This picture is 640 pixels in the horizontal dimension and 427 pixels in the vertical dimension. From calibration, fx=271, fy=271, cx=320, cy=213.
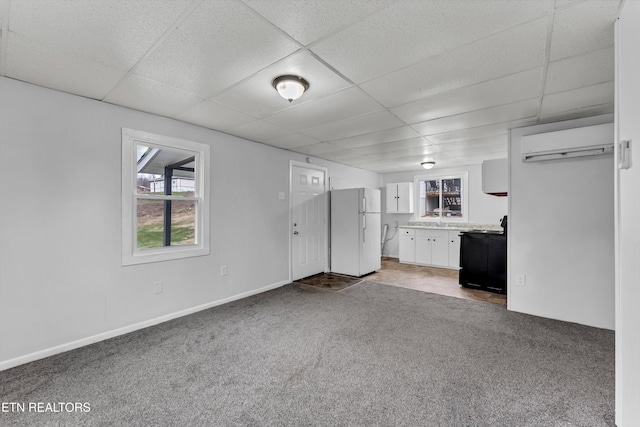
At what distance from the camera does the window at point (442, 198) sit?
6.40m

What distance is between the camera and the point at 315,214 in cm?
531

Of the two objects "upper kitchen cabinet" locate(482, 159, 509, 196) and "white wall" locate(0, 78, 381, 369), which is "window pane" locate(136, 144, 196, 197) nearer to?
"white wall" locate(0, 78, 381, 369)

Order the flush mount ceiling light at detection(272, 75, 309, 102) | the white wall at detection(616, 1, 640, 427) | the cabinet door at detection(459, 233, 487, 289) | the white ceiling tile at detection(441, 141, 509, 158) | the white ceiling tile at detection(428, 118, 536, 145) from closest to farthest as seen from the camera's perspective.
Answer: the white wall at detection(616, 1, 640, 427), the flush mount ceiling light at detection(272, 75, 309, 102), the white ceiling tile at detection(428, 118, 536, 145), the cabinet door at detection(459, 233, 487, 289), the white ceiling tile at detection(441, 141, 509, 158)

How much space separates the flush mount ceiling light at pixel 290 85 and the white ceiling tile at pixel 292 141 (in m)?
1.57

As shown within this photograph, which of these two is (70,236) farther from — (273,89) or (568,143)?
(568,143)

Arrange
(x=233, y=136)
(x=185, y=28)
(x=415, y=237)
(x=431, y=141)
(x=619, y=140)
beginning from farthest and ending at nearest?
1. (x=415, y=237)
2. (x=431, y=141)
3. (x=233, y=136)
4. (x=185, y=28)
5. (x=619, y=140)

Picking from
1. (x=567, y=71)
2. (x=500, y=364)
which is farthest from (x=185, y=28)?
(x=500, y=364)

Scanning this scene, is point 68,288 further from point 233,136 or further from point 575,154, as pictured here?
point 575,154

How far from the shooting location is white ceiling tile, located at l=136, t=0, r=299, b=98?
1.55m

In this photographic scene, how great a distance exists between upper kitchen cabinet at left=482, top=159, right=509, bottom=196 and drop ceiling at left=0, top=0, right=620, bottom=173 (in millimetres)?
689

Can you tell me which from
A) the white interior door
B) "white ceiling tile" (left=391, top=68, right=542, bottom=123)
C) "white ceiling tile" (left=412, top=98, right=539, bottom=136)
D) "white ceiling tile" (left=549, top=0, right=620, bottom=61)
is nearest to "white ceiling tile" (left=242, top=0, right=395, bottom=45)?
"white ceiling tile" (left=549, top=0, right=620, bottom=61)

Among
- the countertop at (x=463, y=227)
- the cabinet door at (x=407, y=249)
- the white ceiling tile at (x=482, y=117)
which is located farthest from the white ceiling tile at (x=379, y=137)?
the cabinet door at (x=407, y=249)

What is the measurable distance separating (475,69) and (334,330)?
2.67 meters

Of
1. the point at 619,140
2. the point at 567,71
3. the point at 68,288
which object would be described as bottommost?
the point at 68,288
